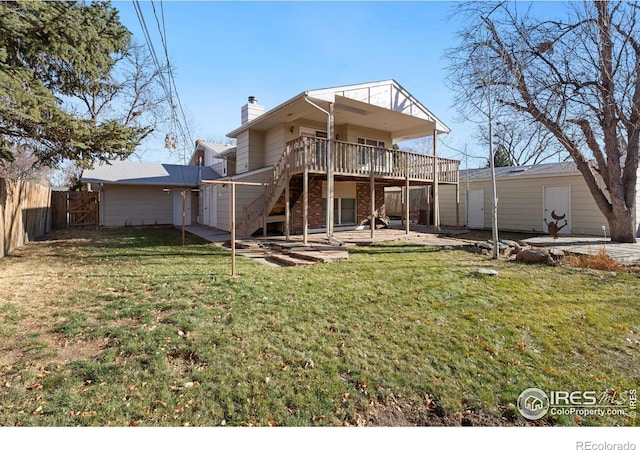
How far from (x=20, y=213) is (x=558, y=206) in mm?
20512

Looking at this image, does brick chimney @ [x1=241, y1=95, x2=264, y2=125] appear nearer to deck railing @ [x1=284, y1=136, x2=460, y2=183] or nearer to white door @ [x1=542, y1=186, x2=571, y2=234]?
deck railing @ [x1=284, y1=136, x2=460, y2=183]

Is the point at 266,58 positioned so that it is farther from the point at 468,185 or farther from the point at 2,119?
the point at 468,185

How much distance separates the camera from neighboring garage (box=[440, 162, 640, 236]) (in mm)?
13719

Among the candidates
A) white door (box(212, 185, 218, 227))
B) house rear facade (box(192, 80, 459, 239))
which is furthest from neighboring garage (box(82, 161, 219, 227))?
house rear facade (box(192, 80, 459, 239))

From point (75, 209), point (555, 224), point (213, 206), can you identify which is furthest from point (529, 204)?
point (75, 209)

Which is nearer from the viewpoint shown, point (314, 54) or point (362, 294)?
point (362, 294)

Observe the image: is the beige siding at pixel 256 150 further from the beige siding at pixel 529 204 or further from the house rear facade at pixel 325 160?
the beige siding at pixel 529 204

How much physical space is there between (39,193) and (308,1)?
13377mm

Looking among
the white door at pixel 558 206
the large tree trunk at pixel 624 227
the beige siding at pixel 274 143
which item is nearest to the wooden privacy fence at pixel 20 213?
the beige siding at pixel 274 143

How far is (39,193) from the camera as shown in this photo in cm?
1332

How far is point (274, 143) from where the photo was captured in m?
14.2

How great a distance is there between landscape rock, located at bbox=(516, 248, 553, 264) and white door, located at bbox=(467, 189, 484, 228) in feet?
30.9

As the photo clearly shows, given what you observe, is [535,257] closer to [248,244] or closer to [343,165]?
[343,165]
